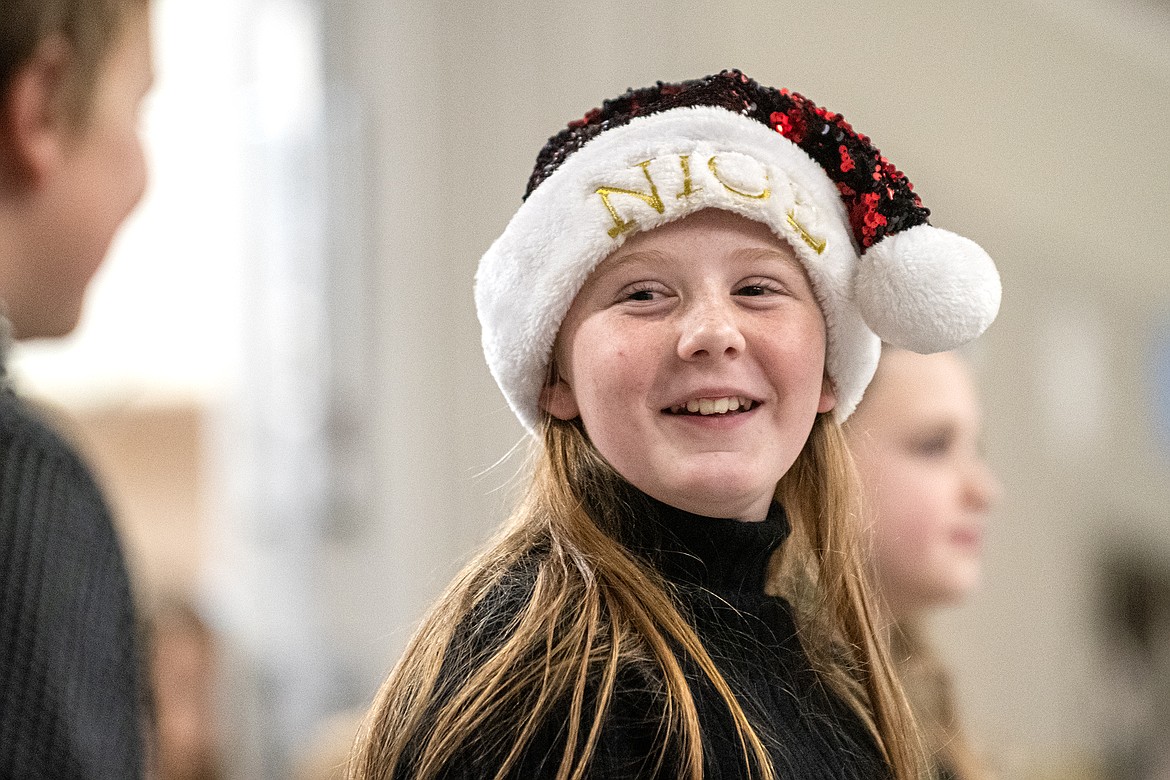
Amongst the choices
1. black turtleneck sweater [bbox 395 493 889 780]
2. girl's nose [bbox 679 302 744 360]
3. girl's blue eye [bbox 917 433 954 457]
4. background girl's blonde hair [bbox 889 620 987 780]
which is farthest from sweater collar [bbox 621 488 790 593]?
girl's blue eye [bbox 917 433 954 457]

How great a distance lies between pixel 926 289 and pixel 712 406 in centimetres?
14

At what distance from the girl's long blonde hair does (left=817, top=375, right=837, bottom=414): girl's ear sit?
0.04 feet

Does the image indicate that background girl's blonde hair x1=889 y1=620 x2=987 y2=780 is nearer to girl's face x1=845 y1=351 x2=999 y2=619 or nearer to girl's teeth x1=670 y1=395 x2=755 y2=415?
girl's face x1=845 y1=351 x2=999 y2=619

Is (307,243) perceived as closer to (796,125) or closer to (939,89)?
(939,89)

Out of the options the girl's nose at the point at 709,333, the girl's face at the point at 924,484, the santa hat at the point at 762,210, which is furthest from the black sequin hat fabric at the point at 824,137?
the girl's face at the point at 924,484

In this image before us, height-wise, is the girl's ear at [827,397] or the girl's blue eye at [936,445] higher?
the girl's ear at [827,397]

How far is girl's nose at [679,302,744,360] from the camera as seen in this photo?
0.80 meters

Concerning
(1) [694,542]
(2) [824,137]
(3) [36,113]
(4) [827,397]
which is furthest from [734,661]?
(3) [36,113]

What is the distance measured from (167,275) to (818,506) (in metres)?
2.68

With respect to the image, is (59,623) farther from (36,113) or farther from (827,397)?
(827,397)

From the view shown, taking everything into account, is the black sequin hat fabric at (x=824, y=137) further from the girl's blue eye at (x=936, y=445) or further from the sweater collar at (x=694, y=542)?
the girl's blue eye at (x=936, y=445)

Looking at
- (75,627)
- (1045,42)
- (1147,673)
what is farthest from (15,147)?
(1147,673)

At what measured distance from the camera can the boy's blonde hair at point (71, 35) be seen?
84 cm

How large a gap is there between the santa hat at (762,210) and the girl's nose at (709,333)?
6 cm
